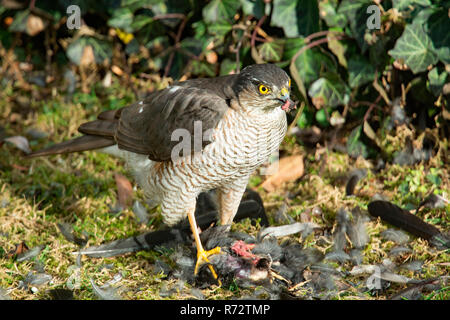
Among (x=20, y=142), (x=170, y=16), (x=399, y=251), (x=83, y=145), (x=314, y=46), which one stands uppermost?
(x=170, y=16)

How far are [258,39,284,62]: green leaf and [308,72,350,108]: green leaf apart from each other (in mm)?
360

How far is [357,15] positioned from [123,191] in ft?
7.28

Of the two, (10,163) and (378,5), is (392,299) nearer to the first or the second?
(378,5)

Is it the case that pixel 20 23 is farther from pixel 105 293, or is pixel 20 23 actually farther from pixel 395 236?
pixel 395 236

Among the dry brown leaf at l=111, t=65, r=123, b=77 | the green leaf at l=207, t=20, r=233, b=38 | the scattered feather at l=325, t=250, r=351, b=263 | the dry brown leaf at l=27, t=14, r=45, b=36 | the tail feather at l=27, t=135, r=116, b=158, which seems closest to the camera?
the scattered feather at l=325, t=250, r=351, b=263

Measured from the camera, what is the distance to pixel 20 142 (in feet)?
15.7

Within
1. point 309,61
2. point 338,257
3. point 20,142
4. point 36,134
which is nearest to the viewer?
point 338,257

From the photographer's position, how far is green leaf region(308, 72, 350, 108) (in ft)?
14.6

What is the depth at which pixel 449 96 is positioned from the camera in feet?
14.0

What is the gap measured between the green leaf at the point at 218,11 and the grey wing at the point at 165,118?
1033 millimetres

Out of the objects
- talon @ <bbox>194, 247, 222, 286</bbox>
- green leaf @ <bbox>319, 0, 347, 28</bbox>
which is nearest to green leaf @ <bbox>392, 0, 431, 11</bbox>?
green leaf @ <bbox>319, 0, 347, 28</bbox>

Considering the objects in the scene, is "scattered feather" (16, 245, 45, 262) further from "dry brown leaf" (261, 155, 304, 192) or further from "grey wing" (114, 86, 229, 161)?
"dry brown leaf" (261, 155, 304, 192)

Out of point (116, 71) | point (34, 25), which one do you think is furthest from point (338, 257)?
point (34, 25)
